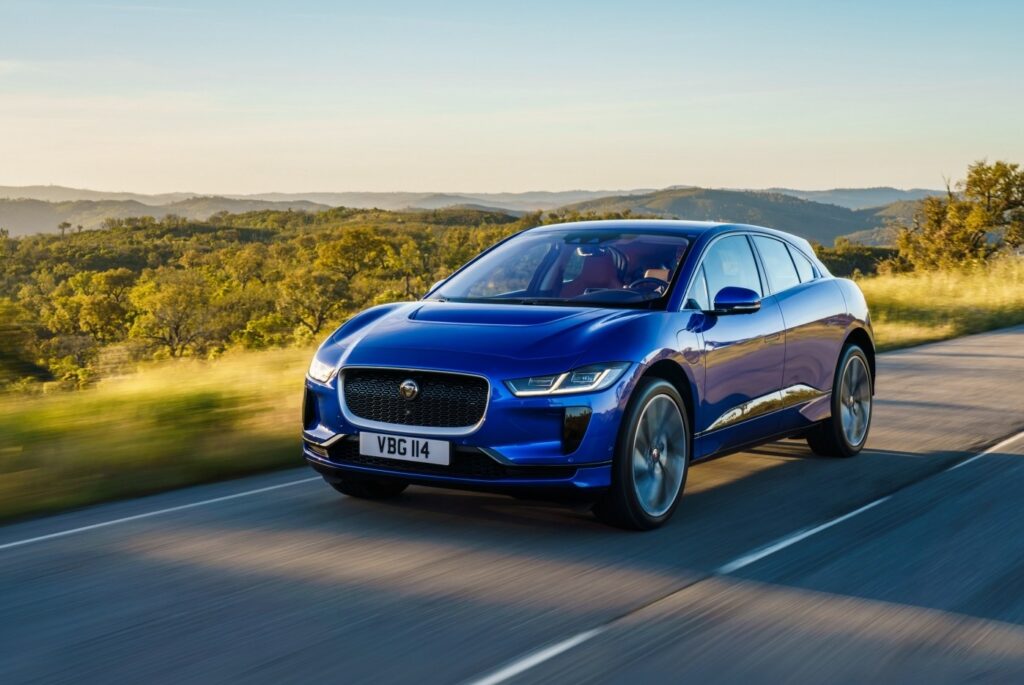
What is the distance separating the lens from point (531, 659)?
413 centimetres

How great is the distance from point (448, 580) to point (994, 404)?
25.1 ft

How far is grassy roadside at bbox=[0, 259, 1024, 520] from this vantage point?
7.36 m

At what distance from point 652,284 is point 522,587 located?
2.32 metres

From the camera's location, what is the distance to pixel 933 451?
8.69 m

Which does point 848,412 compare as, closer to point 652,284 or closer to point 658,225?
point 658,225

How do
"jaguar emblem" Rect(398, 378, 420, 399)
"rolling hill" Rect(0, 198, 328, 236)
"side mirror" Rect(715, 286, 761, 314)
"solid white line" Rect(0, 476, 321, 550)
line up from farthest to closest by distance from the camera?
"rolling hill" Rect(0, 198, 328, 236), "side mirror" Rect(715, 286, 761, 314), "solid white line" Rect(0, 476, 321, 550), "jaguar emblem" Rect(398, 378, 420, 399)

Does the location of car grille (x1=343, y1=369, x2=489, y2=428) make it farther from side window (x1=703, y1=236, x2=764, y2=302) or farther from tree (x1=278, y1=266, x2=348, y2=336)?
tree (x1=278, y1=266, x2=348, y2=336)

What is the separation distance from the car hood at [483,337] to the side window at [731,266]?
84 cm

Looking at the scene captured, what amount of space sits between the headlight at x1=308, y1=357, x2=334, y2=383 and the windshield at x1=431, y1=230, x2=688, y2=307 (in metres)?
1.08

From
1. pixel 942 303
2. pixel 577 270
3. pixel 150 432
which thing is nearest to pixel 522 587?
pixel 577 270

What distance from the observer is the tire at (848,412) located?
27.4ft

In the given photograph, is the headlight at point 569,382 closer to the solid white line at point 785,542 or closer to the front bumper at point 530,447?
the front bumper at point 530,447

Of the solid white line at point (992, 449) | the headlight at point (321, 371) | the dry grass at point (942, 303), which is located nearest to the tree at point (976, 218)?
the dry grass at point (942, 303)

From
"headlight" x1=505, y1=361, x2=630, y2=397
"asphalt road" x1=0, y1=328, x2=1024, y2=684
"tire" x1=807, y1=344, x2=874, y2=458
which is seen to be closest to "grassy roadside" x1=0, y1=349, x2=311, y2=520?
"asphalt road" x1=0, y1=328, x2=1024, y2=684
